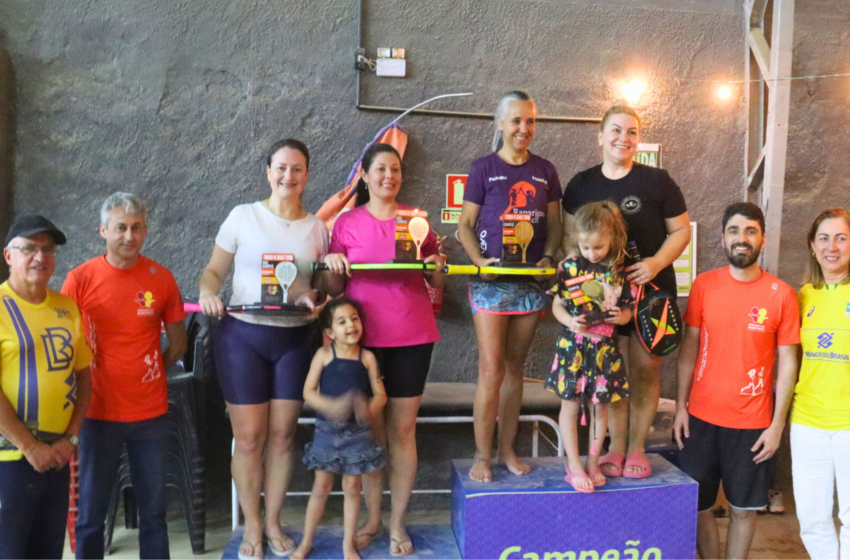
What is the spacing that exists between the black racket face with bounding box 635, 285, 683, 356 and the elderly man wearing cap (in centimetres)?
212

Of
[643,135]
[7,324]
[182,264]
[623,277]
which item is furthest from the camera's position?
[643,135]

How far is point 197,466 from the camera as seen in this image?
9.36ft

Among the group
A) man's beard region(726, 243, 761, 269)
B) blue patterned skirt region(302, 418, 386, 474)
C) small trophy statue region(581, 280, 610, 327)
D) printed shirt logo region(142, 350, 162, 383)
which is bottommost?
blue patterned skirt region(302, 418, 386, 474)

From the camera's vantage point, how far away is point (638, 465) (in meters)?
2.53

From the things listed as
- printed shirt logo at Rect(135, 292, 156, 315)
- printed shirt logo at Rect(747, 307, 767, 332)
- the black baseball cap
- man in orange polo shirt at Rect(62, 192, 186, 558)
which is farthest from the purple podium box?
the black baseball cap

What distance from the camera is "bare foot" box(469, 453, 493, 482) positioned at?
2.50 m

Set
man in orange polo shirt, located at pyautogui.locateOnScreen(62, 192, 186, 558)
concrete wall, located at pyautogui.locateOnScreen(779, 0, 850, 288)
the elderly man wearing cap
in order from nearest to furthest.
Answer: the elderly man wearing cap < man in orange polo shirt, located at pyautogui.locateOnScreen(62, 192, 186, 558) < concrete wall, located at pyautogui.locateOnScreen(779, 0, 850, 288)

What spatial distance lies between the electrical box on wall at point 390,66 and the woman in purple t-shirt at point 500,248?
4.10ft

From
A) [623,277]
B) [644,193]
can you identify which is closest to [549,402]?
[623,277]

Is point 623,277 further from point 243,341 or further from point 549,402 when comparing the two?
point 243,341

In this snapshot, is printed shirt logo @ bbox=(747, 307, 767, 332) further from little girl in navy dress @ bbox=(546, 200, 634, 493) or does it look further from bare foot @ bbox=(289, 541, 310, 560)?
bare foot @ bbox=(289, 541, 310, 560)

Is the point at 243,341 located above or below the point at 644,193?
below

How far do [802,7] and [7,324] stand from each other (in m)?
4.78

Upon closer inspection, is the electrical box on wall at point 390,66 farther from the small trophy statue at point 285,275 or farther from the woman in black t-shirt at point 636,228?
the small trophy statue at point 285,275
